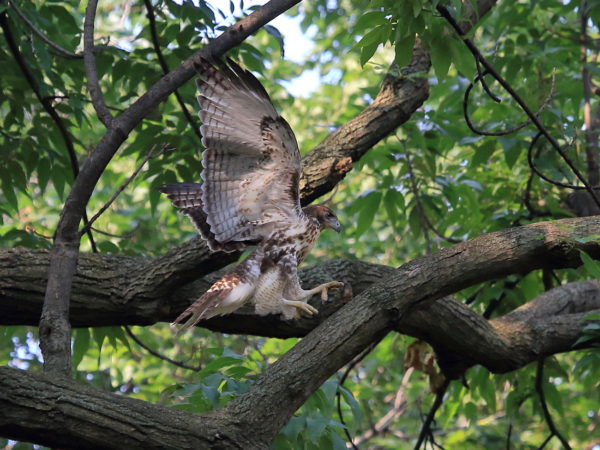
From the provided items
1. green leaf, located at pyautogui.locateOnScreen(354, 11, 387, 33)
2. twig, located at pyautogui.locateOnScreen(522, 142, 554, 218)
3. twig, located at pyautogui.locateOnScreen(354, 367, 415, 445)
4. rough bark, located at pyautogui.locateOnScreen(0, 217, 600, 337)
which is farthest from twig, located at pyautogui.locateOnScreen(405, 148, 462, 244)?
twig, located at pyautogui.locateOnScreen(354, 367, 415, 445)

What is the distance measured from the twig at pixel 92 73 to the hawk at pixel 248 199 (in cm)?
43

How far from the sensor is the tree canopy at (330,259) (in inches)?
121

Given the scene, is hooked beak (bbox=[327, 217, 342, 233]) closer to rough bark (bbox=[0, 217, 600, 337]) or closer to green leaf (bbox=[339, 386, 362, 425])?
rough bark (bbox=[0, 217, 600, 337])

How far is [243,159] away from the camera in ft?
11.8

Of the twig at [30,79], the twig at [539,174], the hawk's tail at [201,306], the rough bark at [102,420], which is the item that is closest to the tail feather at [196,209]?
the hawk's tail at [201,306]

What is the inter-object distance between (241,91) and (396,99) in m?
1.24

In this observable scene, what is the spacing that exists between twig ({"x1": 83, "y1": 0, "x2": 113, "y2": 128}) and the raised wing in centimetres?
43

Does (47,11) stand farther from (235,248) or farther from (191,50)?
(235,248)

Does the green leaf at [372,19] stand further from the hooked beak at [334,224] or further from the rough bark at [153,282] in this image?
the hooked beak at [334,224]

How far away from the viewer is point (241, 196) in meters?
3.71

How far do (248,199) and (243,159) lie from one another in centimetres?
22

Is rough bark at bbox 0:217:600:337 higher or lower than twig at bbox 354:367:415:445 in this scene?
lower

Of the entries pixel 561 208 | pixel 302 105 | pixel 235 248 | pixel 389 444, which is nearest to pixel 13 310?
pixel 235 248

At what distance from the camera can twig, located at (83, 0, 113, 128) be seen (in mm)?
3428
